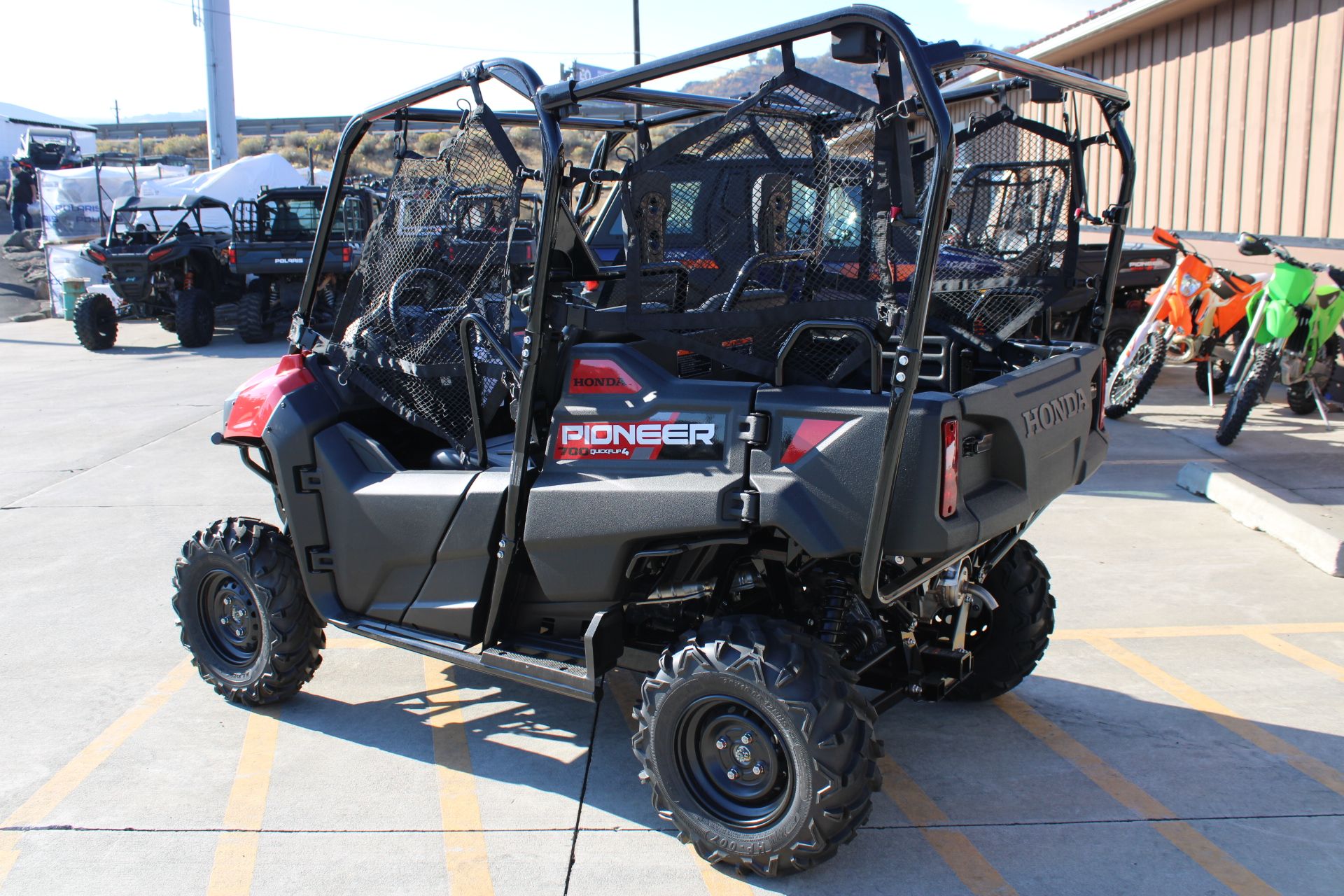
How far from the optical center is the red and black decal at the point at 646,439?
3.31 metres

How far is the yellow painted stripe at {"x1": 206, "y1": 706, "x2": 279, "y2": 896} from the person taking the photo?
11.2 feet

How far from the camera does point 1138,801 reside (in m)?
3.76

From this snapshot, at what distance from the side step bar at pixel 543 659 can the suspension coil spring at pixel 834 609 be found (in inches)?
26.4

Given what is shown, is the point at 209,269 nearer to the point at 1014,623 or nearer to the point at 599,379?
the point at 599,379

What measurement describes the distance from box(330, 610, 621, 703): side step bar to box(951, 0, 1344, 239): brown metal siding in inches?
354

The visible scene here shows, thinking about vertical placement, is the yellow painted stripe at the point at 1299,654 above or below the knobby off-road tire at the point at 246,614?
below

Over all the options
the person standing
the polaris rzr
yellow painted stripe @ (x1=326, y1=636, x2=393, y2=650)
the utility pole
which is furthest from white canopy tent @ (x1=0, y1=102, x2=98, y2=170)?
yellow painted stripe @ (x1=326, y1=636, x2=393, y2=650)

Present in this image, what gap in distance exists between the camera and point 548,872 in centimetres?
341

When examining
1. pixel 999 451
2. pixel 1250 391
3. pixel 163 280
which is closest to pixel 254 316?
pixel 163 280

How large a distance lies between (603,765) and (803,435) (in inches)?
63.0

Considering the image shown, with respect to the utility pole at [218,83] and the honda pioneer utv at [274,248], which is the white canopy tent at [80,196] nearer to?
the utility pole at [218,83]

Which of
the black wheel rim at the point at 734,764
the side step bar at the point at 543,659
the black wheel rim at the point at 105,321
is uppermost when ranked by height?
the black wheel rim at the point at 105,321

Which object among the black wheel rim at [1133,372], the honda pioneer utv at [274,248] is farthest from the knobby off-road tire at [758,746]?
the honda pioneer utv at [274,248]

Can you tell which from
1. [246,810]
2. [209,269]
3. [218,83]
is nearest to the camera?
[246,810]
